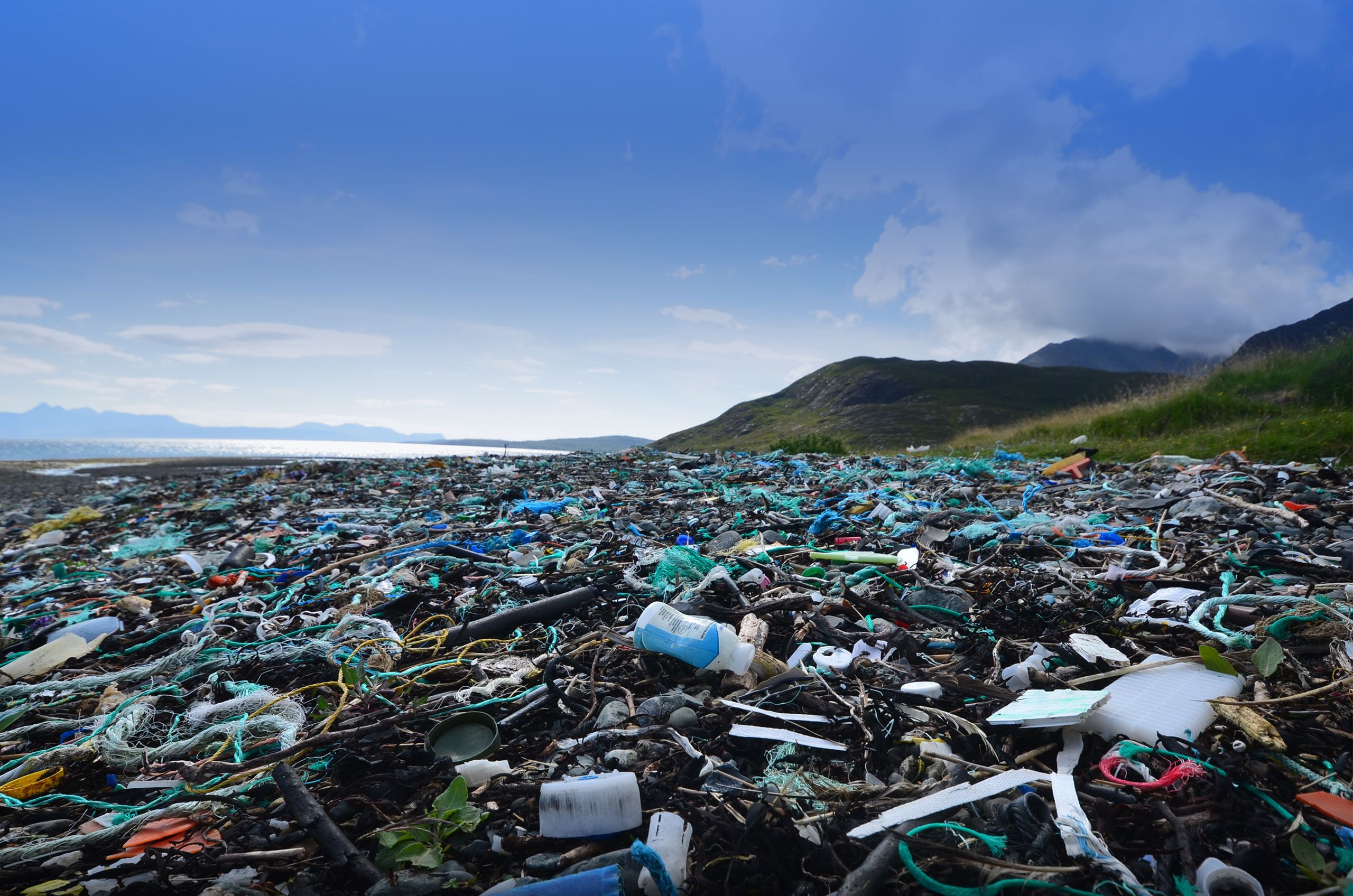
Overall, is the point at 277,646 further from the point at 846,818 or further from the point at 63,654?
the point at 846,818

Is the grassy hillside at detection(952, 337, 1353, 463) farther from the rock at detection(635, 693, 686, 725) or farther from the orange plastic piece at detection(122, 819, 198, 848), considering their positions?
the orange plastic piece at detection(122, 819, 198, 848)

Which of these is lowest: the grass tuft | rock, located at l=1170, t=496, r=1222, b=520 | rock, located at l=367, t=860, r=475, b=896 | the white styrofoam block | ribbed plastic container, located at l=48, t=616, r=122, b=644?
ribbed plastic container, located at l=48, t=616, r=122, b=644

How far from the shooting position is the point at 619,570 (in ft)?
12.3

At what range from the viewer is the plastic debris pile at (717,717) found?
134 cm

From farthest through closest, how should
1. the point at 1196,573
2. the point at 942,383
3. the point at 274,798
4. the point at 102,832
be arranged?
the point at 942,383 → the point at 1196,573 → the point at 274,798 → the point at 102,832

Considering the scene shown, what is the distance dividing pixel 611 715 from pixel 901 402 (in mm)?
67491

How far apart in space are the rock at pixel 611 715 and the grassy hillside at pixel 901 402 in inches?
1511

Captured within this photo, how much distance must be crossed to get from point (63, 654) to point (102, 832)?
2143mm

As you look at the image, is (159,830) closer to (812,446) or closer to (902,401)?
(812,446)

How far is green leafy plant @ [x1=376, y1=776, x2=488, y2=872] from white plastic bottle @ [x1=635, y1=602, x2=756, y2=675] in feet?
3.23

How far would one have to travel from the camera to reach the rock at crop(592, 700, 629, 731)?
1.98 m

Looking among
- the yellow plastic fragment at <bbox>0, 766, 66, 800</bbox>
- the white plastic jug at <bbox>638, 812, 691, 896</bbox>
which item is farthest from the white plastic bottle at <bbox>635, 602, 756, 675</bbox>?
the yellow plastic fragment at <bbox>0, 766, 66, 800</bbox>

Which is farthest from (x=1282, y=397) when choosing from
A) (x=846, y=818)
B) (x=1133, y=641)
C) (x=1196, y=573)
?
(x=846, y=818)

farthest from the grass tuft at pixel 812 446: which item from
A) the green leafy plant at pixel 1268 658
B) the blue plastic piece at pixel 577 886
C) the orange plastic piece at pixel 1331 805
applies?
the blue plastic piece at pixel 577 886
